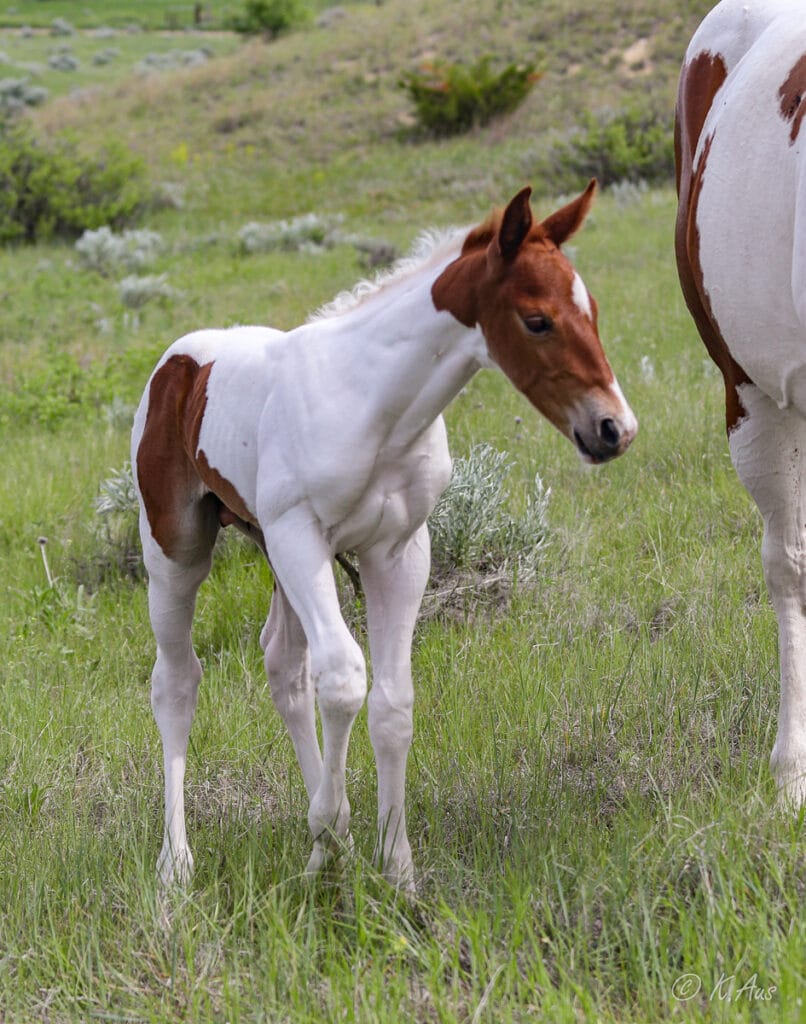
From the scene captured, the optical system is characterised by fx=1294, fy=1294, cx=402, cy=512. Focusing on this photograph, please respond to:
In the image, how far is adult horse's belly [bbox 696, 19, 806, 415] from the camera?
3053 millimetres

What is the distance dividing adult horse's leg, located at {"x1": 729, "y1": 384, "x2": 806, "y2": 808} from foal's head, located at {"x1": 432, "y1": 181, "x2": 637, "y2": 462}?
914 millimetres

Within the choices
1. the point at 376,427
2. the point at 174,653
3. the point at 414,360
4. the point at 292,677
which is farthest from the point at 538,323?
the point at 174,653

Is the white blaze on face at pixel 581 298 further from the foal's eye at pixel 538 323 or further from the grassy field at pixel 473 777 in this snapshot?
the grassy field at pixel 473 777

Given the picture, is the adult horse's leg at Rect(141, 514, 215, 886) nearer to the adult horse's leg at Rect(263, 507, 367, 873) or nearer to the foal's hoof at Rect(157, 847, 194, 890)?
the foal's hoof at Rect(157, 847, 194, 890)

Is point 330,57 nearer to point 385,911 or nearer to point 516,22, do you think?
point 516,22

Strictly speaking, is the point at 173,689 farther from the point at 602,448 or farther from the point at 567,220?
the point at 567,220

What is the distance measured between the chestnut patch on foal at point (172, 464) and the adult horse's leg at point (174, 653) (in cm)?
7

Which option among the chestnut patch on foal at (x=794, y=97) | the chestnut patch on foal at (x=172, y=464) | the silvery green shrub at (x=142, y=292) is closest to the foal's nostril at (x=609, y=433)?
the chestnut patch on foal at (x=794, y=97)

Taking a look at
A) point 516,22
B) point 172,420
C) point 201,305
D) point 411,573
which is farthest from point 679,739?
point 516,22

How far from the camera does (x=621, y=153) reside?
18578mm

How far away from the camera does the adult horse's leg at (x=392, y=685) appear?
327cm

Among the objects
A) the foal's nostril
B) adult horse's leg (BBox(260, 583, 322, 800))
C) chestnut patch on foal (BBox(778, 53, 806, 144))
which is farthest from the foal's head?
adult horse's leg (BBox(260, 583, 322, 800))

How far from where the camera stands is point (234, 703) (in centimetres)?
467

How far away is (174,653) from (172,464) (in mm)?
593
